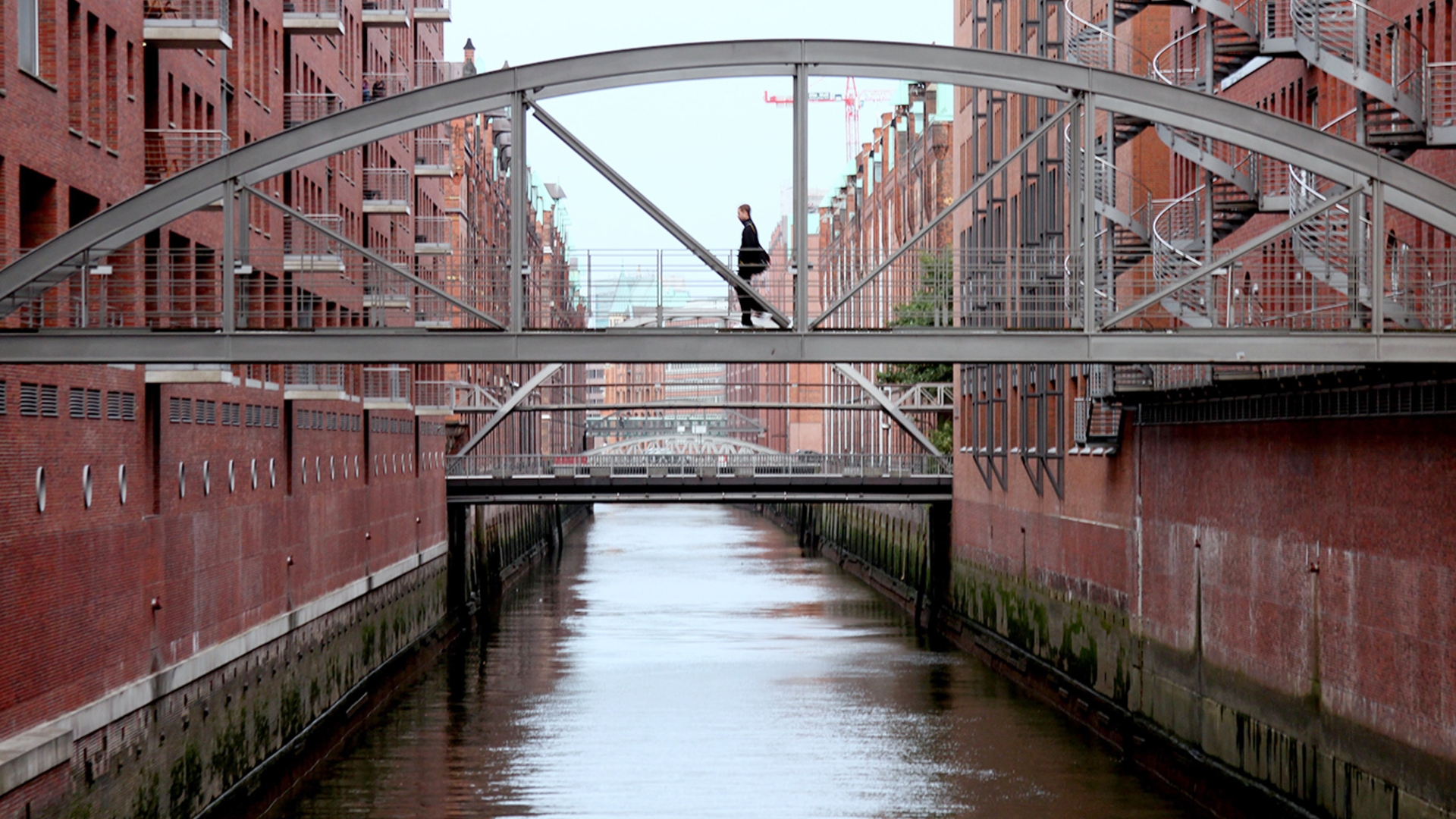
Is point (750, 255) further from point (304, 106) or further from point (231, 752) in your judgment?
point (304, 106)

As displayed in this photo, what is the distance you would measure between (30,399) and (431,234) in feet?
100

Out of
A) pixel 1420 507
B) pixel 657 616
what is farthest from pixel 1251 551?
pixel 657 616

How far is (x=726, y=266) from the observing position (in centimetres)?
1506

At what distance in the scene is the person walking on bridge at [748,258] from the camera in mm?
15500

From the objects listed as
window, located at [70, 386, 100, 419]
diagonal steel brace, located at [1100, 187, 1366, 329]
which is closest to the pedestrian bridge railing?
window, located at [70, 386, 100, 419]

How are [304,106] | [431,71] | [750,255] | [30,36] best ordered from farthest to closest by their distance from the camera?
[431,71] → [304,106] → [30,36] → [750,255]

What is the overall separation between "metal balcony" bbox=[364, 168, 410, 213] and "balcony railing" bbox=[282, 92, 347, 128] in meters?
4.77

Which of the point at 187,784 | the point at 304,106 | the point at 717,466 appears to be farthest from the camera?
the point at 717,466

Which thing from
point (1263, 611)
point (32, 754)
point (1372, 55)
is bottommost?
point (32, 754)

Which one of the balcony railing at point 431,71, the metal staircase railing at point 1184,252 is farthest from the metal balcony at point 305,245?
the balcony railing at point 431,71

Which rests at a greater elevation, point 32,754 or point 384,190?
point 384,190

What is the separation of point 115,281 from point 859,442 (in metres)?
52.4

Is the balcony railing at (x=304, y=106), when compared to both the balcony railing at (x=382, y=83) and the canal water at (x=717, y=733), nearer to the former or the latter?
the balcony railing at (x=382, y=83)

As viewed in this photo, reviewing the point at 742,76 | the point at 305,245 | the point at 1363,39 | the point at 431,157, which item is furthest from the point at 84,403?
the point at 431,157
